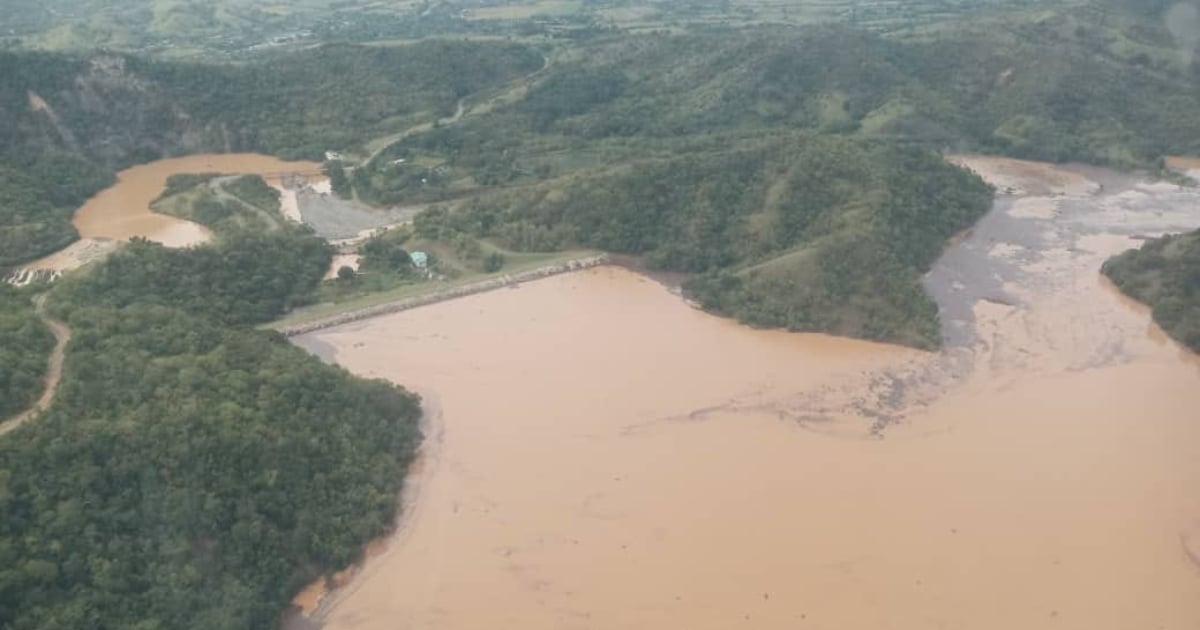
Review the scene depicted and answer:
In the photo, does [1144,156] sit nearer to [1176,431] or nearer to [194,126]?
[1176,431]

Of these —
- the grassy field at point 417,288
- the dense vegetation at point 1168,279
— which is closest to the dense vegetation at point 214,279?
the grassy field at point 417,288

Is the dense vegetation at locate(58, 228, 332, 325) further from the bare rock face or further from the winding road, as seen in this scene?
Answer: the bare rock face

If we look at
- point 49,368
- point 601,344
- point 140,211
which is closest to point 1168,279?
point 601,344

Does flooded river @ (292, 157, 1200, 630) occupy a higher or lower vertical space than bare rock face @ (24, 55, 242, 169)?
lower

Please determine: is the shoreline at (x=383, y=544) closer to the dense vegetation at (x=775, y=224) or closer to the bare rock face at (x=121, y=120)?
the dense vegetation at (x=775, y=224)

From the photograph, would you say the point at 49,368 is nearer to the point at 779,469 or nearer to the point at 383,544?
the point at 383,544

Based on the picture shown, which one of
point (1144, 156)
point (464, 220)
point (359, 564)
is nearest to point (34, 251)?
point (464, 220)

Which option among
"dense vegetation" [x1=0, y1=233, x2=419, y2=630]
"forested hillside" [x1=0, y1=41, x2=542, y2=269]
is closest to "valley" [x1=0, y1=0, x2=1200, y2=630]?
"dense vegetation" [x1=0, y1=233, x2=419, y2=630]
